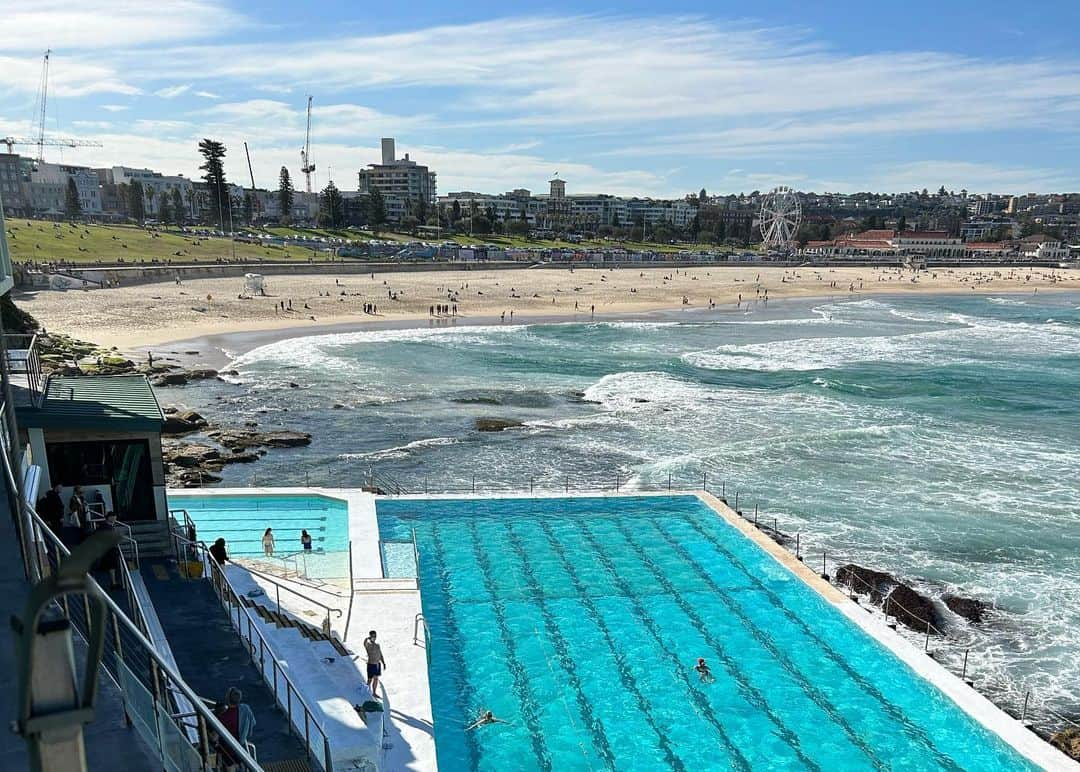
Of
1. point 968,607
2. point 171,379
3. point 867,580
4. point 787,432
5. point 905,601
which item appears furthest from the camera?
point 171,379

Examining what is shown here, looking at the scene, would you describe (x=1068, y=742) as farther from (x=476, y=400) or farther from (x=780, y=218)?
(x=780, y=218)

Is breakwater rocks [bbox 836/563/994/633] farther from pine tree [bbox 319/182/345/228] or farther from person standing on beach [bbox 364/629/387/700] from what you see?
pine tree [bbox 319/182/345/228]

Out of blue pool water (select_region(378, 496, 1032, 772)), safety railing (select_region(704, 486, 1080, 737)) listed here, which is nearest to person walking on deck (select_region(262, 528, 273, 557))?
blue pool water (select_region(378, 496, 1032, 772))

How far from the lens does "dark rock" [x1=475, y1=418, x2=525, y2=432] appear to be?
3306cm

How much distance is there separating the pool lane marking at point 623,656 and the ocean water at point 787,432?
19.6ft

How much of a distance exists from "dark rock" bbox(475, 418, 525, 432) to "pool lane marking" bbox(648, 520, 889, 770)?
1461 centimetres

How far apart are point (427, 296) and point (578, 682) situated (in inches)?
2705

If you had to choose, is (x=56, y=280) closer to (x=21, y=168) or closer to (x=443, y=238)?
(x=443, y=238)

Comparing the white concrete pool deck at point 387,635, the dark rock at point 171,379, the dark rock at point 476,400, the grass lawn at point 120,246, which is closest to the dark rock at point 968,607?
the white concrete pool deck at point 387,635

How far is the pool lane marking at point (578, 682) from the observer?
12438 mm

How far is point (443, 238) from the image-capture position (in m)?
148

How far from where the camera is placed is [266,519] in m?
20.0

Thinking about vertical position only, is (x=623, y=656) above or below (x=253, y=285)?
below

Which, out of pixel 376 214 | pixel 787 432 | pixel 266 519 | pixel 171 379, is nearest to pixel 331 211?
pixel 376 214
